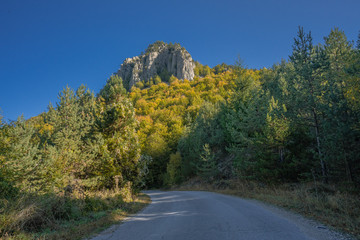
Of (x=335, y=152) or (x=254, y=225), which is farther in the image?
(x=335, y=152)

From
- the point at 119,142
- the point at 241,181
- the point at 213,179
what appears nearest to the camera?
the point at 119,142

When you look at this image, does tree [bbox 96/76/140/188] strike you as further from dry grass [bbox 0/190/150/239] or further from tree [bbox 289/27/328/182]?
tree [bbox 289/27/328/182]

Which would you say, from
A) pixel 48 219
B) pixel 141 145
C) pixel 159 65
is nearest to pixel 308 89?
pixel 141 145

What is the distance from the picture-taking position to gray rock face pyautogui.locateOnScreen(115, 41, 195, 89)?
377ft

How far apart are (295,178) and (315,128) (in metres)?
4.55

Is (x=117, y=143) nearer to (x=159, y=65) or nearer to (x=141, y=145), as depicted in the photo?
(x=141, y=145)

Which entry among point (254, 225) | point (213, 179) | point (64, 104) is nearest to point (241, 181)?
point (213, 179)

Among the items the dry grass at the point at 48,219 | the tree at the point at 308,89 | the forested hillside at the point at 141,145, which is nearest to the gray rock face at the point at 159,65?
the forested hillside at the point at 141,145

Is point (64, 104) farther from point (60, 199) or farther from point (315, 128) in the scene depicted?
point (315, 128)

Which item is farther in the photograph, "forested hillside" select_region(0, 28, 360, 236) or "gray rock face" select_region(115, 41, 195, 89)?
"gray rock face" select_region(115, 41, 195, 89)

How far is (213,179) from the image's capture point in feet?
94.8

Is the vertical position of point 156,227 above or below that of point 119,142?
below

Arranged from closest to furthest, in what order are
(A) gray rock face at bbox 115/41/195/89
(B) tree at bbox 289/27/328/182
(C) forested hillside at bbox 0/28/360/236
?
(C) forested hillside at bbox 0/28/360/236
(B) tree at bbox 289/27/328/182
(A) gray rock face at bbox 115/41/195/89

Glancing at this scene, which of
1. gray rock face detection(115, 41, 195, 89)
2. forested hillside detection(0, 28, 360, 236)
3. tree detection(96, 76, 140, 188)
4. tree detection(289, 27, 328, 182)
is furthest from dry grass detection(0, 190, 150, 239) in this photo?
gray rock face detection(115, 41, 195, 89)
